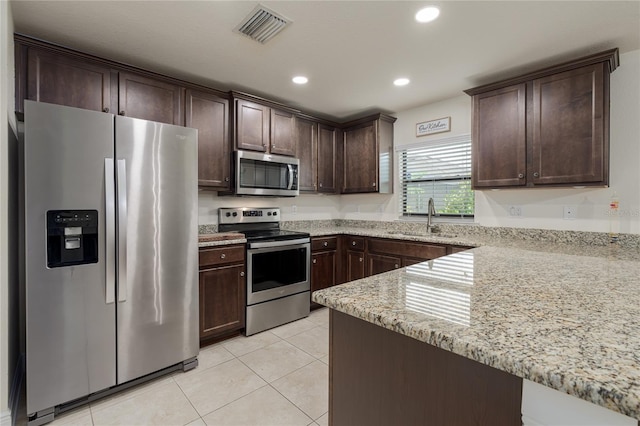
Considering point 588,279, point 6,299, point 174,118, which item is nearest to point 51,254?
Answer: point 6,299

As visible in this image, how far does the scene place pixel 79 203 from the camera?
1794 millimetres

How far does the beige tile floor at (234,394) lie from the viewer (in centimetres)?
176

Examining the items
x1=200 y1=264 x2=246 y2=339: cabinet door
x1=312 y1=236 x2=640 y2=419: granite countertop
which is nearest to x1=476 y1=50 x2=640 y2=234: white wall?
x1=312 y1=236 x2=640 y2=419: granite countertop

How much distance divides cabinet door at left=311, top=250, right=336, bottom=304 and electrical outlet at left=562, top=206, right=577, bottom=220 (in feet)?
7.45

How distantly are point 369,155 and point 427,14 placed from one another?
6.64ft

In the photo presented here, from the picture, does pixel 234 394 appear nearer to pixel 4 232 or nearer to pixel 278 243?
pixel 278 243

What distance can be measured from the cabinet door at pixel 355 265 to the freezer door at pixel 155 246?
6.24 ft

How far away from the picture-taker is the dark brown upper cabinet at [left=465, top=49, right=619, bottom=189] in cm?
223

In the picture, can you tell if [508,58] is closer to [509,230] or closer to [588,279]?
[509,230]

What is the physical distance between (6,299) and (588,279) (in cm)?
279

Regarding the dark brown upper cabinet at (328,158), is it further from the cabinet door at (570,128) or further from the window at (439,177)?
the cabinet door at (570,128)

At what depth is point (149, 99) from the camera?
99.2 inches

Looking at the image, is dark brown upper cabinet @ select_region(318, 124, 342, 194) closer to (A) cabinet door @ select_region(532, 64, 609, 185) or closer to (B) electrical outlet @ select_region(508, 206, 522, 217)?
(B) electrical outlet @ select_region(508, 206, 522, 217)

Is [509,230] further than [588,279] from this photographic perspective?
Yes
